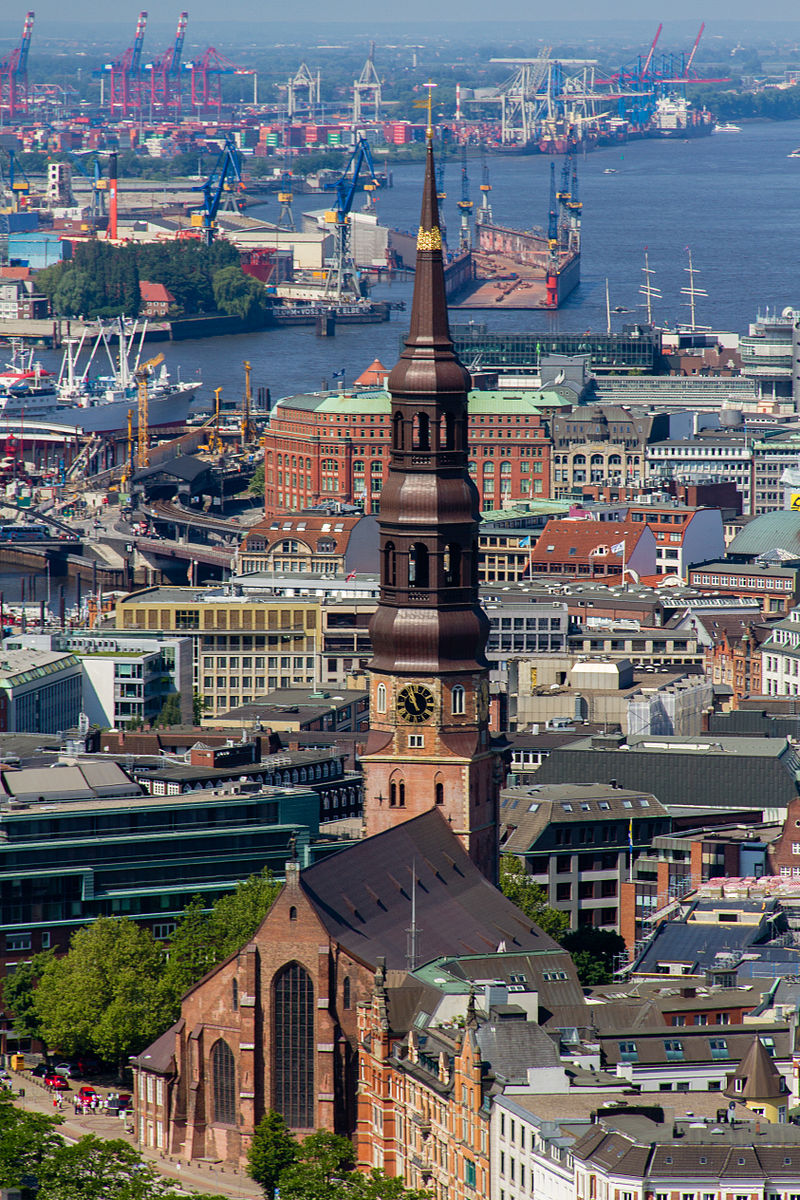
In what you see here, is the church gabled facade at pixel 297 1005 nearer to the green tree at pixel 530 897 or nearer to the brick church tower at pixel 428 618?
the brick church tower at pixel 428 618

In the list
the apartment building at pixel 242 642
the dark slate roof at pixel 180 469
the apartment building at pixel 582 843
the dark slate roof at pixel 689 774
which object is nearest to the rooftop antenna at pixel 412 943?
the apartment building at pixel 582 843

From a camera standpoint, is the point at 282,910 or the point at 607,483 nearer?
the point at 282,910

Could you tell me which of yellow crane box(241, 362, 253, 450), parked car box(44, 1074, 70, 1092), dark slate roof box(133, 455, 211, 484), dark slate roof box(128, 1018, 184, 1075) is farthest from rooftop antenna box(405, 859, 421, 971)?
yellow crane box(241, 362, 253, 450)

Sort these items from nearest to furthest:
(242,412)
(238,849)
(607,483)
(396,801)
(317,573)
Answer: (396,801) < (238,849) < (317,573) < (607,483) < (242,412)

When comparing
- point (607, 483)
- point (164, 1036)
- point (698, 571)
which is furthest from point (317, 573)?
point (164, 1036)

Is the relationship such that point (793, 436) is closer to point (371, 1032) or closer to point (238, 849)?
point (238, 849)

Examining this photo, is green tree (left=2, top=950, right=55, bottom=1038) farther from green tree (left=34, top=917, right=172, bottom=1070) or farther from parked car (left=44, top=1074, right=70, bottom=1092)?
parked car (left=44, top=1074, right=70, bottom=1092)
